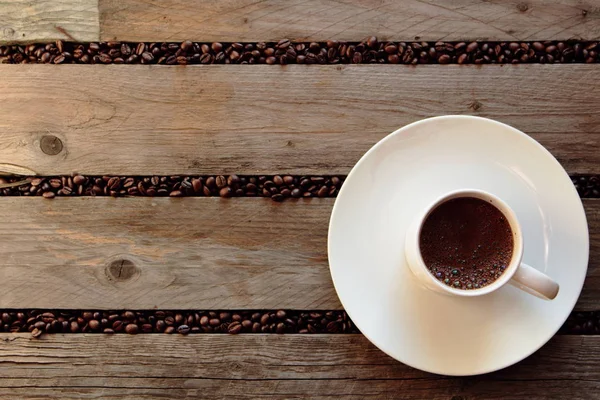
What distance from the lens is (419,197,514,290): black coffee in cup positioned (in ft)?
3.31

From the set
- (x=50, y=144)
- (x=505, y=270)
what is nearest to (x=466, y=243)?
(x=505, y=270)

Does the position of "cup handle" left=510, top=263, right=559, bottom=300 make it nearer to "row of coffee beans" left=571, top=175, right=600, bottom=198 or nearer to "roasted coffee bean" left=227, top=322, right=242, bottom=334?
"row of coffee beans" left=571, top=175, right=600, bottom=198

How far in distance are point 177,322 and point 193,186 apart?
0.91 feet

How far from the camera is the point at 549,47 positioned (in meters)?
1.22

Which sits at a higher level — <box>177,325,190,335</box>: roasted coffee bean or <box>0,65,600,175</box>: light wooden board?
<box>0,65,600,175</box>: light wooden board

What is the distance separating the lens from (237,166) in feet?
4.00

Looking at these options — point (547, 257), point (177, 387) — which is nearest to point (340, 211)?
point (547, 257)

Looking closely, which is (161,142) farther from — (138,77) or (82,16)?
(82,16)

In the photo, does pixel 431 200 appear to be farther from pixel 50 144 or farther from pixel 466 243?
pixel 50 144

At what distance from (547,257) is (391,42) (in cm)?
52

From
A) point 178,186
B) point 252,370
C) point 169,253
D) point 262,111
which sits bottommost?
point 252,370

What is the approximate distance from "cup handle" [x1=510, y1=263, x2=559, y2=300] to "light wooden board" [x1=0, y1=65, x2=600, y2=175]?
35 centimetres

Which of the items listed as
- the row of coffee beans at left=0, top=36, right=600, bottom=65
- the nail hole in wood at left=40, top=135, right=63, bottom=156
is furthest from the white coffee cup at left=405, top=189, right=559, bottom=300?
the nail hole in wood at left=40, top=135, right=63, bottom=156

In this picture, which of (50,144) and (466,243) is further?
(50,144)
